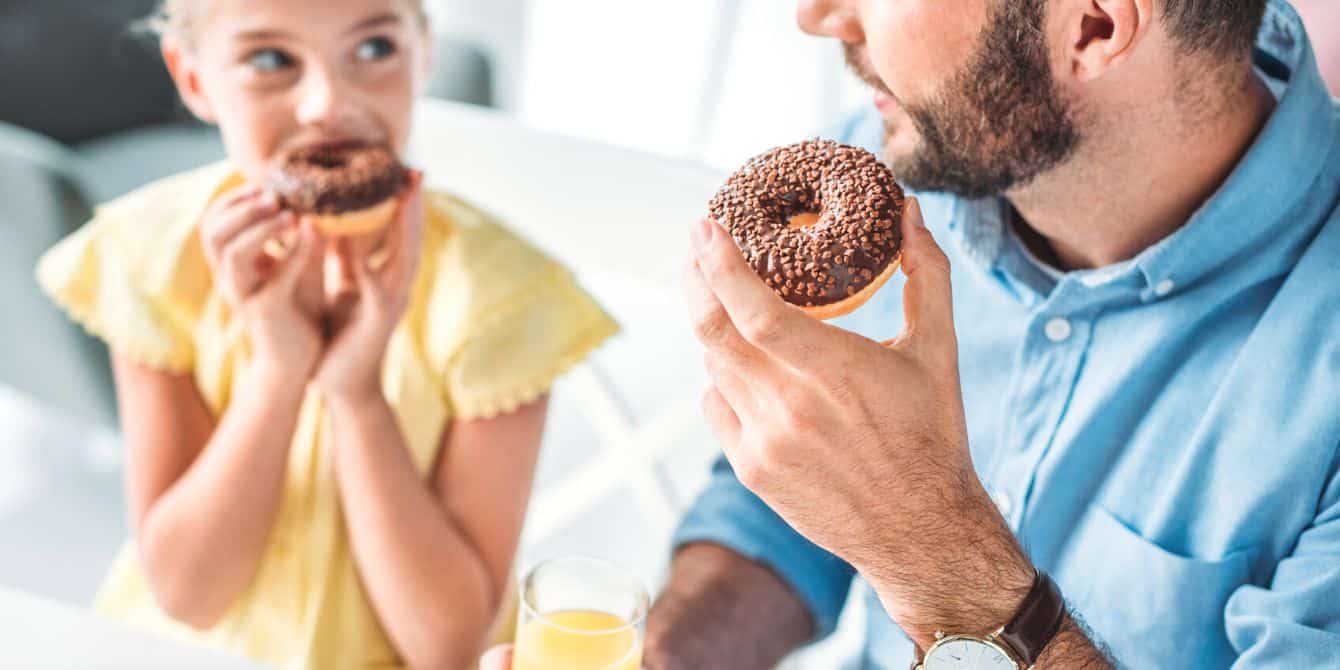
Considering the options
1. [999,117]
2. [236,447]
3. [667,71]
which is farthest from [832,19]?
[667,71]

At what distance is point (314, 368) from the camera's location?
1551 mm

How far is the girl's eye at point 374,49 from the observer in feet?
5.03

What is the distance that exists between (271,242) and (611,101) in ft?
8.01

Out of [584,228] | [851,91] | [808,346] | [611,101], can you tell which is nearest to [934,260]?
[808,346]

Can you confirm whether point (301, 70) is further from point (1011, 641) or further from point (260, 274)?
point (1011, 641)

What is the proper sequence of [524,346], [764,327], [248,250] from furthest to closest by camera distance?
1. [524,346]
2. [248,250]
3. [764,327]

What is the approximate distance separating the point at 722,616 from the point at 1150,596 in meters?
0.47

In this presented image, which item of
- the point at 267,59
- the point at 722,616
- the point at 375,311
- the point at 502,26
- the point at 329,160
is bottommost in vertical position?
the point at 502,26

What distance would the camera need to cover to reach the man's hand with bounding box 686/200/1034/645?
0.95 m

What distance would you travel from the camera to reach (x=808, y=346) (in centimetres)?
95

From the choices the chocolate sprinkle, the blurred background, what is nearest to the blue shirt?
the blurred background

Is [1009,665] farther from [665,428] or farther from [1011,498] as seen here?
[665,428]

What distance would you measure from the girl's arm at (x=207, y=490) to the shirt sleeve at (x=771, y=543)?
0.51m

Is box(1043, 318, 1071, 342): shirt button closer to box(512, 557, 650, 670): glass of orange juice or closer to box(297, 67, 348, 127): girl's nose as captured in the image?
box(512, 557, 650, 670): glass of orange juice
